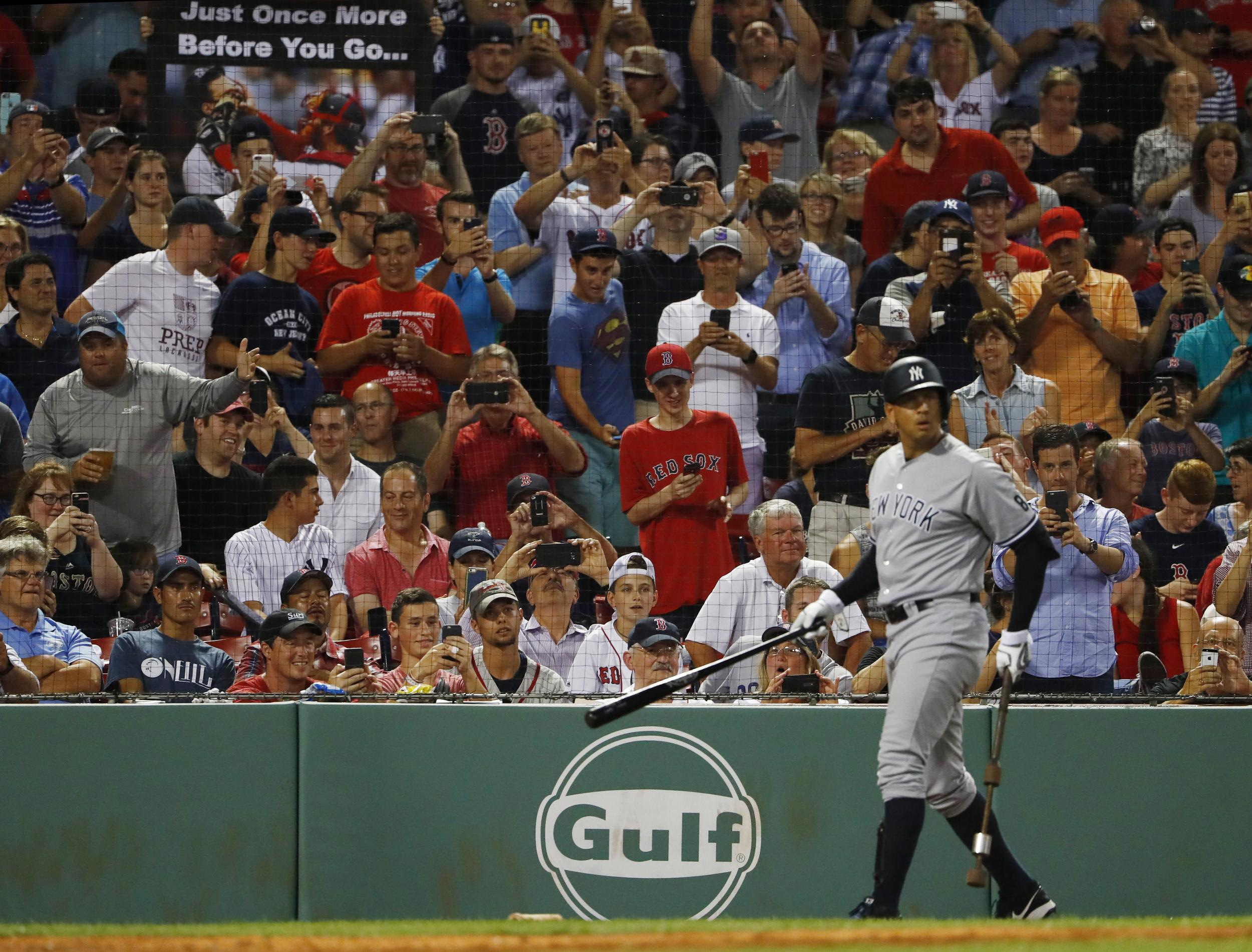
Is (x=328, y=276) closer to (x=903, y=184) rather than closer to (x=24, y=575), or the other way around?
(x=24, y=575)

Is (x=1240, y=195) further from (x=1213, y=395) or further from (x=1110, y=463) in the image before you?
(x=1110, y=463)

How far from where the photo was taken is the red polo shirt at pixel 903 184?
30.5ft

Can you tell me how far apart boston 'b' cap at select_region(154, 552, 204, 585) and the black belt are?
330 cm

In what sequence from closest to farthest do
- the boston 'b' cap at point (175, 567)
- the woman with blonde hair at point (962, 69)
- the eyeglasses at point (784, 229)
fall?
the boston 'b' cap at point (175, 567) < the eyeglasses at point (784, 229) < the woman with blonde hair at point (962, 69)

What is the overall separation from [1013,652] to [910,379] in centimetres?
88

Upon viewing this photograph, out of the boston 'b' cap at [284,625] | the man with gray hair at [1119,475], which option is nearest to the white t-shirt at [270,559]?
the boston 'b' cap at [284,625]

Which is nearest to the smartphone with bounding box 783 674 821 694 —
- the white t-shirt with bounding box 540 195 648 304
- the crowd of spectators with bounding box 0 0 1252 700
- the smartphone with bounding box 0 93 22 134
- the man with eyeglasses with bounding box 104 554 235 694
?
the crowd of spectators with bounding box 0 0 1252 700

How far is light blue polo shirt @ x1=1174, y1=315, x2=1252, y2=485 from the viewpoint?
27.5ft

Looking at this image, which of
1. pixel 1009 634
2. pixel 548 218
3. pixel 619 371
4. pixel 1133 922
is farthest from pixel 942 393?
pixel 548 218

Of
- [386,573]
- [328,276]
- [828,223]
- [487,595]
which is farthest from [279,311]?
[828,223]

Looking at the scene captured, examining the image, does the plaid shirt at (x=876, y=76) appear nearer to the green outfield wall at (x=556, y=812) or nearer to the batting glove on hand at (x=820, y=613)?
the green outfield wall at (x=556, y=812)

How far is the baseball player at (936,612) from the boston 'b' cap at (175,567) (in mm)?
3093

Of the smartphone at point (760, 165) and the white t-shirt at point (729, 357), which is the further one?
the smartphone at point (760, 165)

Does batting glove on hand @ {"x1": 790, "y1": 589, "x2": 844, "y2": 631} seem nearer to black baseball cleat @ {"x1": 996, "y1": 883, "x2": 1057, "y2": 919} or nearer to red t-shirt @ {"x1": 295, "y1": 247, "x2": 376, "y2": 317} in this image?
black baseball cleat @ {"x1": 996, "y1": 883, "x2": 1057, "y2": 919}
